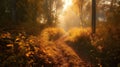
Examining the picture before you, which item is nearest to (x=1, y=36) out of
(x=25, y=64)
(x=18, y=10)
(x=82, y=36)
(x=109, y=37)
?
(x=25, y=64)

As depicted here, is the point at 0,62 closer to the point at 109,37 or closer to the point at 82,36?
the point at 109,37

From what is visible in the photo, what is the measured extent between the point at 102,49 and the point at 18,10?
10.9 metres

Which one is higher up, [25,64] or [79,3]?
[79,3]

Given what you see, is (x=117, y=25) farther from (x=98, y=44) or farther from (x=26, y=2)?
(x=26, y=2)

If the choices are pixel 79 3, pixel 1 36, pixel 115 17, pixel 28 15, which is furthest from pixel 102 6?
pixel 1 36

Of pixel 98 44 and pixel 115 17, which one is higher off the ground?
pixel 115 17

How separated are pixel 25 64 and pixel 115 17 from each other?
823cm

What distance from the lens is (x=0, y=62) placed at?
7152 millimetres

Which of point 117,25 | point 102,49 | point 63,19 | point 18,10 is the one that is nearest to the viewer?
point 102,49

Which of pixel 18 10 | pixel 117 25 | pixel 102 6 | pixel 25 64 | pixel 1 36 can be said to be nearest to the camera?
pixel 25 64

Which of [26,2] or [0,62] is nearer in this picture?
[0,62]

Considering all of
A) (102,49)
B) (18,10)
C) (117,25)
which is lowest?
(102,49)

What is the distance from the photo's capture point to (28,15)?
69.2 ft

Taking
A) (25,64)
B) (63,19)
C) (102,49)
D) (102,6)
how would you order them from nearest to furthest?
(25,64)
(102,49)
(102,6)
(63,19)
